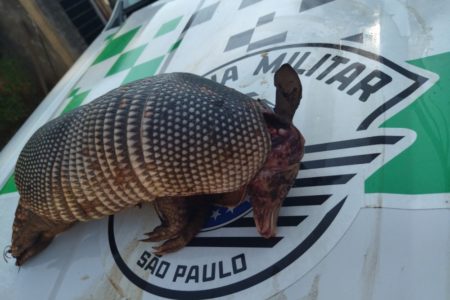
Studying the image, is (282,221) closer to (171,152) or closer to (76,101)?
(171,152)

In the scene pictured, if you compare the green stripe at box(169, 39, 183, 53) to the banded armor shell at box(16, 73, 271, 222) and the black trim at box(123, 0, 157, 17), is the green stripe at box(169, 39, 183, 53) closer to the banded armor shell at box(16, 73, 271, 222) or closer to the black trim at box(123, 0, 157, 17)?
the black trim at box(123, 0, 157, 17)

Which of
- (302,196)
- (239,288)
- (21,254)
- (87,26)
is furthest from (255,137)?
(87,26)

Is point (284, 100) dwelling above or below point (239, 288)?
above

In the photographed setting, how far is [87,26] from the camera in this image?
19.2ft

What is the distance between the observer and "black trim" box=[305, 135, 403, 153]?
1.65 m

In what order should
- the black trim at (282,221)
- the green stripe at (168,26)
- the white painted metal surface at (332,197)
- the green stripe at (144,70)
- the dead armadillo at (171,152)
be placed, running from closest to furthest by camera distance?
1. the white painted metal surface at (332,197)
2. the dead armadillo at (171,152)
3. the black trim at (282,221)
4. the green stripe at (144,70)
5. the green stripe at (168,26)

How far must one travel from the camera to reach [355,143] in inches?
67.7

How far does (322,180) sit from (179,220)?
2.12 feet

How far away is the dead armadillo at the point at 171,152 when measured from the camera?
1.51 m

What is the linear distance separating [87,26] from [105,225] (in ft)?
14.9

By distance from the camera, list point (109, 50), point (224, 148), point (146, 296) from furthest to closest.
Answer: point (109, 50), point (146, 296), point (224, 148)

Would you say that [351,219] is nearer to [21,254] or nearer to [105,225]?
[105,225]

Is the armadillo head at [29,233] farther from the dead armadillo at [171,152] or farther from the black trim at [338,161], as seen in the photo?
the black trim at [338,161]

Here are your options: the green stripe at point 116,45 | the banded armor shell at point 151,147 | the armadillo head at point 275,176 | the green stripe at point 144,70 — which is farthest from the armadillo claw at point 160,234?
the green stripe at point 116,45
